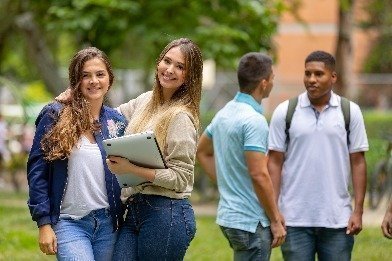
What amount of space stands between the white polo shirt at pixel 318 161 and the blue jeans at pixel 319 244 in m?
0.06

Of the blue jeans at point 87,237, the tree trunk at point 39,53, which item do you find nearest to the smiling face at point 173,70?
the blue jeans at point 87,237

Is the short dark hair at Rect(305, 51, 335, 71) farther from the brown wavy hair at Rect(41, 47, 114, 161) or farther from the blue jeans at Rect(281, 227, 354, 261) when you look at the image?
the brown wavy hair at Rect(41, 47, 114, 161)

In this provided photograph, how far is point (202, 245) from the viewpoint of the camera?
12.2 m

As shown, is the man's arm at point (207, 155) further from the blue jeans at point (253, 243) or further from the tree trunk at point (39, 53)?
the tree trunk at point (39, 53)

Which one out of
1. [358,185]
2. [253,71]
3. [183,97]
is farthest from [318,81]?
[183,97]

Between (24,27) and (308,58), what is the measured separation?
12605mm

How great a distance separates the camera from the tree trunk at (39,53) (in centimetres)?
1866

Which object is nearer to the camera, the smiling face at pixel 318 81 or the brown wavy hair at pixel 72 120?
the brown wavy hair at pixel 72 120

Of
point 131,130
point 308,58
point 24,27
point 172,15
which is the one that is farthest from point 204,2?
point 131,130

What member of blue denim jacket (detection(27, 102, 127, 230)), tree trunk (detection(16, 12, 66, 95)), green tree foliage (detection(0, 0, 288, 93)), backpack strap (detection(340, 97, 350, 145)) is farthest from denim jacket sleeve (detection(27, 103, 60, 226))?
tree trunk (detection(16, 12, 66, 95))

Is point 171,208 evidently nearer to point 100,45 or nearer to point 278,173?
point 278,173

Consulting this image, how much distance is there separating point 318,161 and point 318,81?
51 centimetres

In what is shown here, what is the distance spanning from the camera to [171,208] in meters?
5.61

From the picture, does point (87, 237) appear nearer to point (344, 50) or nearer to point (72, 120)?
point (72, 120)
